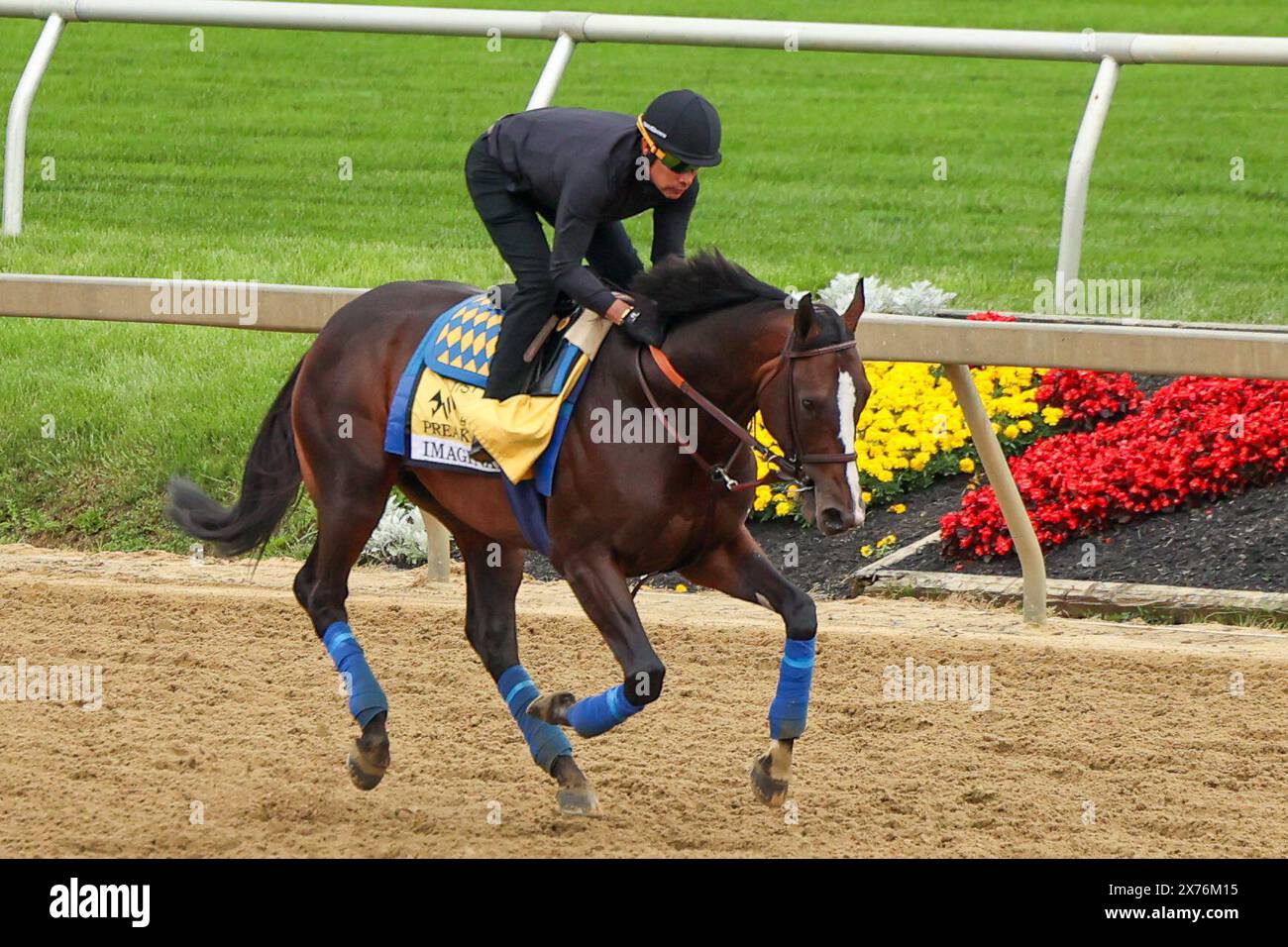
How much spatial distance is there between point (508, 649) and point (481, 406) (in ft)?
2.65

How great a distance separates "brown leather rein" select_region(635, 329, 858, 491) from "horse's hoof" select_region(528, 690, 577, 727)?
2.24 feet

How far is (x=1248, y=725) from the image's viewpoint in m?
5.67

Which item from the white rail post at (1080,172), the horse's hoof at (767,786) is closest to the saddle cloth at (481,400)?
the horse's hoof at (767,786)

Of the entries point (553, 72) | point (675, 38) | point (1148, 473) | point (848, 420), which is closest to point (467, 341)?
point (848, 420)

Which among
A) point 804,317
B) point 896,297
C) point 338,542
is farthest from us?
point 896,297

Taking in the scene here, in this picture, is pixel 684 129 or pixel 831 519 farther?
pixel 684 129

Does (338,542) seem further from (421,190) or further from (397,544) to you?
(421,190)

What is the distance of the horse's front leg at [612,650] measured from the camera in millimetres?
4570

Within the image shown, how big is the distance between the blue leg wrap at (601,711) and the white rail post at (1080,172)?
3961 millimetres

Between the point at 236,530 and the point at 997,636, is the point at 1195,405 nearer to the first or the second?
the point at 997,636

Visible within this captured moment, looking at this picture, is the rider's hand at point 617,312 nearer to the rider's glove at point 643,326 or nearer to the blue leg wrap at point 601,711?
the rider's glove at point 643,326

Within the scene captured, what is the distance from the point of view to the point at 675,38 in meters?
8.62

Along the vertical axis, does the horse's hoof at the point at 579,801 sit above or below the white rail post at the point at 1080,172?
below

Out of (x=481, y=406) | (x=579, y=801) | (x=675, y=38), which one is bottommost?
(x=579, y=801)
